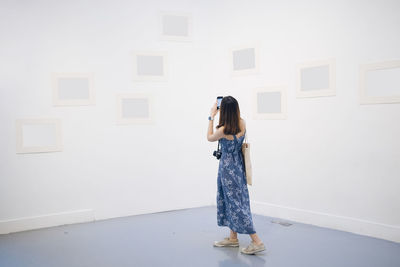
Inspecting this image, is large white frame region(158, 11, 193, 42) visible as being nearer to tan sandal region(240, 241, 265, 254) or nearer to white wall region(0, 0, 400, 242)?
white wall region(0, 0, 400, 242)

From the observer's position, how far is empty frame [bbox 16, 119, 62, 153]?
14.3 feet

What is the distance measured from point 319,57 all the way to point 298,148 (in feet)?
3.42

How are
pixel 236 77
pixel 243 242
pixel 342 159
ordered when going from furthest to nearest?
pixel 236 77, pixel 342 159, pixel 243 242

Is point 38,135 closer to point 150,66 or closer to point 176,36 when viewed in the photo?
point 150,66

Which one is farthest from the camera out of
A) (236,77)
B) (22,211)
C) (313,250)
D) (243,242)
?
(236,77)

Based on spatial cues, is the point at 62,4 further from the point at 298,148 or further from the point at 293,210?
the point at 293,210

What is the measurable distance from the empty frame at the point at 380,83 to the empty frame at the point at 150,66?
239 cm

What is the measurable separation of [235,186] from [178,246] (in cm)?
83

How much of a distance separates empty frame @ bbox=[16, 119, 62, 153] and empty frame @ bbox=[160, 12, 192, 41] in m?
1.74

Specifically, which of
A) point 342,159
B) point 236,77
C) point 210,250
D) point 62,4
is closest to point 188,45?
point 236,77

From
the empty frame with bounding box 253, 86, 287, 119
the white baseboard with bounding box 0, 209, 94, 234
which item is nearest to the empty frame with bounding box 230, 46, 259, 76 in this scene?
the empty frame with bounding box 253, 86, 287, 119

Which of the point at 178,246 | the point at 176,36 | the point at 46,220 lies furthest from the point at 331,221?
the point at 46,220

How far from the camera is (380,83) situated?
3.81 metres

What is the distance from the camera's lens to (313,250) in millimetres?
3531
